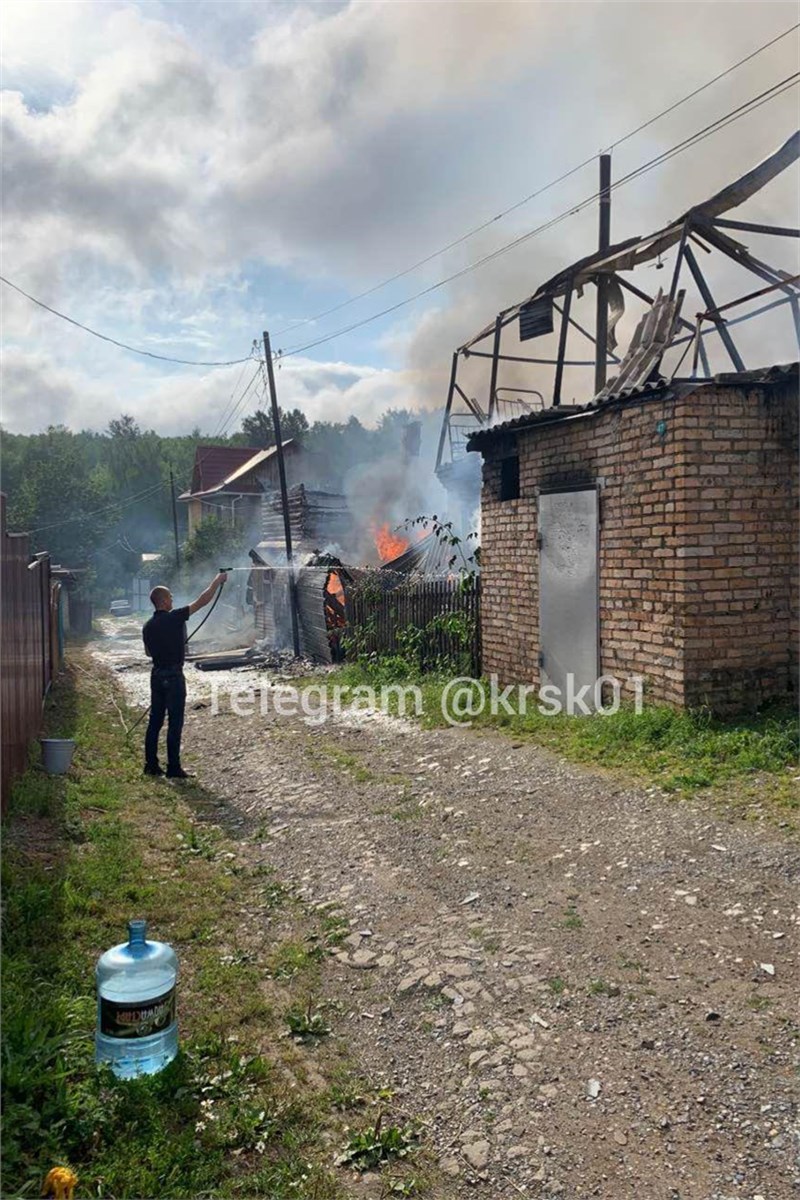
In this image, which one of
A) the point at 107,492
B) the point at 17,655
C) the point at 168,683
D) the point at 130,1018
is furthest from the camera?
the point at 107,492

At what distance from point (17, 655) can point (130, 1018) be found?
15.2ft

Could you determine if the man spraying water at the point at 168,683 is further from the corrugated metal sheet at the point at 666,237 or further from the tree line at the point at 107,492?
the tree line at the point at 107,492

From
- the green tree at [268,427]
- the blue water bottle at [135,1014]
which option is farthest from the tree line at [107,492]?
the blue water bottle at [135,1014]

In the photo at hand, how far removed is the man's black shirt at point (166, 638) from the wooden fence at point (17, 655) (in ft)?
3.77

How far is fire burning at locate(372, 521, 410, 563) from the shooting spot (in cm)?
2192

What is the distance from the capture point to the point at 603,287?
1100 cm

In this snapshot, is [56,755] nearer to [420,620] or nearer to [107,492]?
[420,620]

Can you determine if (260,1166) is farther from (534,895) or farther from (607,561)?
(607,561)

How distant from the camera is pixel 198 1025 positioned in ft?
11.1

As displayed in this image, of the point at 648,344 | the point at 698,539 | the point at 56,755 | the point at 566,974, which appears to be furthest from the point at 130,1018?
the point at 648,344

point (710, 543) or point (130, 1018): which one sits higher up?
point (710, 543)

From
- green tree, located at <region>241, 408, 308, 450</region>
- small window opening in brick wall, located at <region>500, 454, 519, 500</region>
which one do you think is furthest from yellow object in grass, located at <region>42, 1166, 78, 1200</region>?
green tree, located at <region>241, 408, 308, 450</region>

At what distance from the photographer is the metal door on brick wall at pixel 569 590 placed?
26.4 ft

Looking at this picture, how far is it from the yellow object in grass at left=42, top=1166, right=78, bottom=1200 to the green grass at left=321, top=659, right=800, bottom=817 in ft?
14.7
